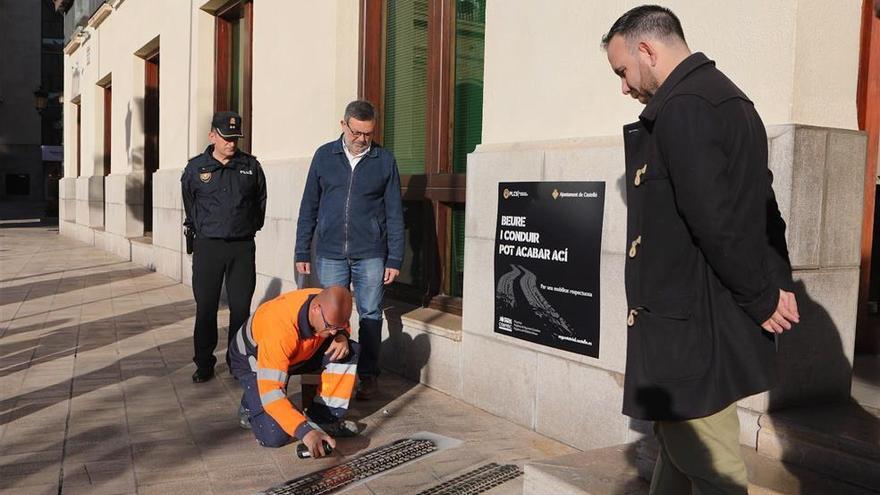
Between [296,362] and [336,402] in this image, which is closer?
[296,362]

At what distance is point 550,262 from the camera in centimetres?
487

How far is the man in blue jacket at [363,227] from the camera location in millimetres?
5750

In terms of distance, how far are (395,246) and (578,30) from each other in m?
1.91

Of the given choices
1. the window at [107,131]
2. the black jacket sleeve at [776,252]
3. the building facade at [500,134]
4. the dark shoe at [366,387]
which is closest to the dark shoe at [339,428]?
the dark shoe at [366,387]

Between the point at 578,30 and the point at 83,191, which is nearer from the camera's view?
the point at 578,30

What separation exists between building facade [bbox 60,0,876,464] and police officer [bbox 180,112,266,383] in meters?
1.21

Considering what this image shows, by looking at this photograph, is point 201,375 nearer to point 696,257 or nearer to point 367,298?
point 367,298

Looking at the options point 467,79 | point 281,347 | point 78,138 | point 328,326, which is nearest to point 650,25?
point 328,326

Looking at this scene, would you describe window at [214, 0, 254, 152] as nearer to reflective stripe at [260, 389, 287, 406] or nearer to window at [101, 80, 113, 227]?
reflective stripe at [260, 389, 287, 406]

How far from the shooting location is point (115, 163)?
17.5 metres

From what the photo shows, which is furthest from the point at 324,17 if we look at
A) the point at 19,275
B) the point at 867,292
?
the point at 19,275

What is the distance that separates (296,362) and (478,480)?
1.20 metres

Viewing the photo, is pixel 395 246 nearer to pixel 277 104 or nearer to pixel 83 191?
pixel 277 104

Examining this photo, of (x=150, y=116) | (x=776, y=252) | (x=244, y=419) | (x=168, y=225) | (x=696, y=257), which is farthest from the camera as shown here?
(x=150, y=116)
